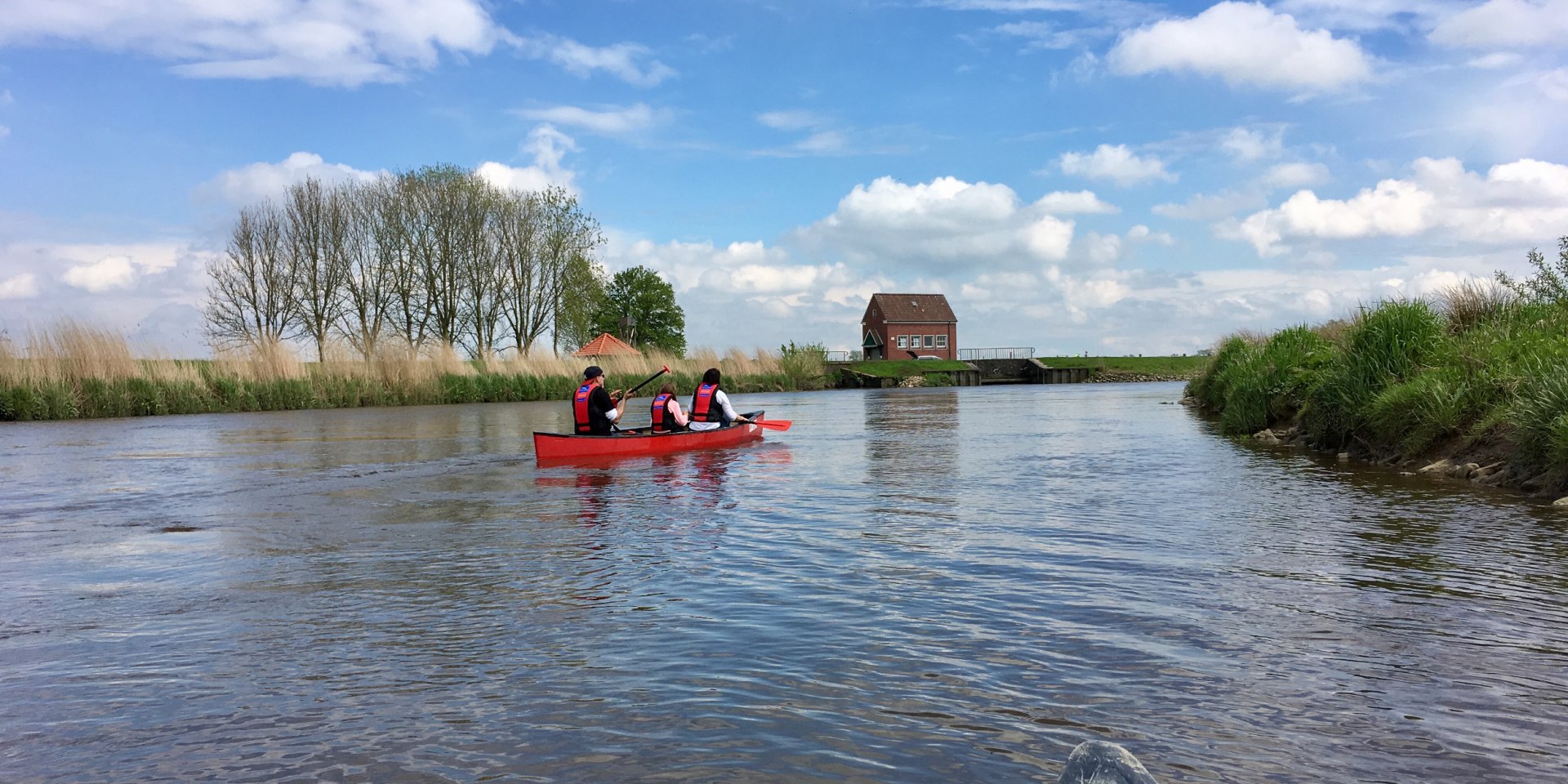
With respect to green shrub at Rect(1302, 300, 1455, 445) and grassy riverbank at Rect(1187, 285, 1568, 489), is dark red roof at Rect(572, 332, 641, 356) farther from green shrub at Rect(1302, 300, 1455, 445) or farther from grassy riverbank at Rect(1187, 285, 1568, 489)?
green shrub at Rect(1302, 300, 1455, 445)

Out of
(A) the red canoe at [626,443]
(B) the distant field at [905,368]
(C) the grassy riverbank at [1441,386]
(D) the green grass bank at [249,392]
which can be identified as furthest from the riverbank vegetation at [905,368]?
(C) the grassy riverbank at [1441,386]

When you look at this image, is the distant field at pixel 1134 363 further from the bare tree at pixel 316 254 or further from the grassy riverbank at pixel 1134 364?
the bare tree at pixel 316 254

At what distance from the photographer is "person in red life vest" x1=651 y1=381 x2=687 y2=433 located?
52.2ft

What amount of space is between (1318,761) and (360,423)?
23.9m

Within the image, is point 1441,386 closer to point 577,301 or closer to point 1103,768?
point 1103,768

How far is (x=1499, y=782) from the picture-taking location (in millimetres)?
3324

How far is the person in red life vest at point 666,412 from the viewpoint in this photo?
15.9 m

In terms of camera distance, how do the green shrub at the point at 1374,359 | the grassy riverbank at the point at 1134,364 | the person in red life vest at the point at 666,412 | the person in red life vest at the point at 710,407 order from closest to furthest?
the green shrub at the point at 1374,359
the person in red life vest at the point at 666,412
the person in red life vest at the point at 710,407
the grassy riverbank at the point at 1134,364

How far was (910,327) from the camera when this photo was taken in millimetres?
78812

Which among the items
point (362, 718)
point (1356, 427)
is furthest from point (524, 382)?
point (362, 718)

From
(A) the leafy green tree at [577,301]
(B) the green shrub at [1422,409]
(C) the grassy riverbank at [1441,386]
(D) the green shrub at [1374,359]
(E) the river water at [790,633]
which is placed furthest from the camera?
(A) the leafy green tree at [577,301]

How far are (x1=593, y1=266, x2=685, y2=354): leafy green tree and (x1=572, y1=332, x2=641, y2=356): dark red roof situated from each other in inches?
1242

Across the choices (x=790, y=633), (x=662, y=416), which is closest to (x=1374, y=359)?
(x=662, y=416)

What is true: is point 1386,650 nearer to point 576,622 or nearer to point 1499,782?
point 1499,782
